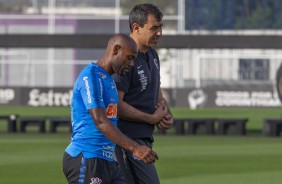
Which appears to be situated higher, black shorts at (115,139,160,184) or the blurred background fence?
the blurred background fence

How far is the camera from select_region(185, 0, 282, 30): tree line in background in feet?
211

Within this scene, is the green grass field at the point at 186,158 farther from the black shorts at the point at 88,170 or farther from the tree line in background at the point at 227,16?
the tree line in background at the point at 227,16

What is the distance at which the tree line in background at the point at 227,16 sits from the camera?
64188 millimetres

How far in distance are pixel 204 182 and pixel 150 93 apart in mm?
6428

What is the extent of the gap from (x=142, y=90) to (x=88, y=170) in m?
1.33

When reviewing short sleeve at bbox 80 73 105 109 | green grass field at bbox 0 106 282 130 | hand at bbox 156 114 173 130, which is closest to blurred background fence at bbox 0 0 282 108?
green grass field at bbox 0 106 282 130

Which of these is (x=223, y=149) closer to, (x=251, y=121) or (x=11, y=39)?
(x=11, y=39)

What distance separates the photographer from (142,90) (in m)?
8.37

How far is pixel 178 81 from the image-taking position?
191ft

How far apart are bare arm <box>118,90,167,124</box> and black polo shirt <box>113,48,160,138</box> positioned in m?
0.11

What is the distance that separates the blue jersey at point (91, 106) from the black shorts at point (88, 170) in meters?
0.04

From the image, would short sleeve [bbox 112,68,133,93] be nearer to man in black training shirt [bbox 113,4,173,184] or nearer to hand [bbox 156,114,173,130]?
man in black training shirt [bbox 113,4,173,184]

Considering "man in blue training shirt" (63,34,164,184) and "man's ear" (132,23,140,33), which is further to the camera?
"man's ear" (132,23,140,33)

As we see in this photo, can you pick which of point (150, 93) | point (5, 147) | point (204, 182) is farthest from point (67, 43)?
point (150, 93)
